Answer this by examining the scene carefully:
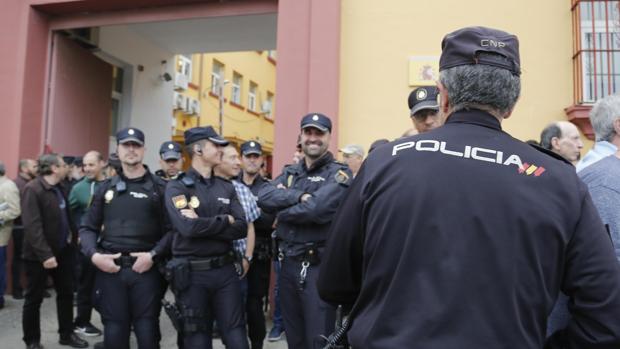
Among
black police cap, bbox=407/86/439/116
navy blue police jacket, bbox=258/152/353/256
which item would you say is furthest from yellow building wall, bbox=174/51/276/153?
black police cap, bbox=407/86/439/116

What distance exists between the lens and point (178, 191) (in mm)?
3977

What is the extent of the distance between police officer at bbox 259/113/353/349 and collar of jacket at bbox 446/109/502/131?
2073mm

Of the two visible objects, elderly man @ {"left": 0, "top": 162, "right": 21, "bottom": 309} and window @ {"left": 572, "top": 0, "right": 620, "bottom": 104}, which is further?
elderly man @ {"left": 0, "top": 162, "right": 21, "bottom": 309}

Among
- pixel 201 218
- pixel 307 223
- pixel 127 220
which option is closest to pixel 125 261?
pixel 127 220

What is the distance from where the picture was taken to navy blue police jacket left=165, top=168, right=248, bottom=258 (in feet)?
12.5

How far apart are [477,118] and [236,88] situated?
21.1m

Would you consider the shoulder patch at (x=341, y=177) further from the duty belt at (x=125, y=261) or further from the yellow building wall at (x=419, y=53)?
the yellow building wall at (x=419, y=53)

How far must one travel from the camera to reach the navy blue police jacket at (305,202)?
3.82 metres

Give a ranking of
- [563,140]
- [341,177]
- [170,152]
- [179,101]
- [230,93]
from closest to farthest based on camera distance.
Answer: [563,140], [341,177], [170,152], [179,101], [230,93]

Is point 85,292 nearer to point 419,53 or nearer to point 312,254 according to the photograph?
point 312,254

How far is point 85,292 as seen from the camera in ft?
18.7

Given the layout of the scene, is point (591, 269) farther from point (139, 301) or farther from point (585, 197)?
point (139, 301)

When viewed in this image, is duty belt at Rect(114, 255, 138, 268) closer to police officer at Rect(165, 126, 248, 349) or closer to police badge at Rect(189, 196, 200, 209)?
police officer at Rect(165, 126, 248, 349)

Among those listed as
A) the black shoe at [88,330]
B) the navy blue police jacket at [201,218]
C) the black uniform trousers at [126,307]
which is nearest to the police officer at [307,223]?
the navy blue police jacket at [201,218]
